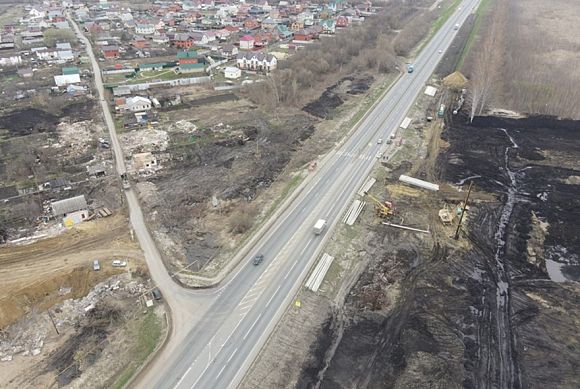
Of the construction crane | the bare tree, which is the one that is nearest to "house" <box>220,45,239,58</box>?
the bare tree

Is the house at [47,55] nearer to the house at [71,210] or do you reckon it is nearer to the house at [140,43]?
the house at [140,43]

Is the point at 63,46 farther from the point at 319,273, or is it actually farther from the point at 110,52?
the point at 319,273

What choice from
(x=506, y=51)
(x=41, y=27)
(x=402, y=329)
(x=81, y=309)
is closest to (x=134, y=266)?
(x=81, y=309)

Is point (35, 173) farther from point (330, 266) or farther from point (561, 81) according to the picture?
point (561, 81)

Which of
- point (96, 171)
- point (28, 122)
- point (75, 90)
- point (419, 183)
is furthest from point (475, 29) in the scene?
point (28, 122)

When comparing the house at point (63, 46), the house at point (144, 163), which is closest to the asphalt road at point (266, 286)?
the house at point (144, 163)
